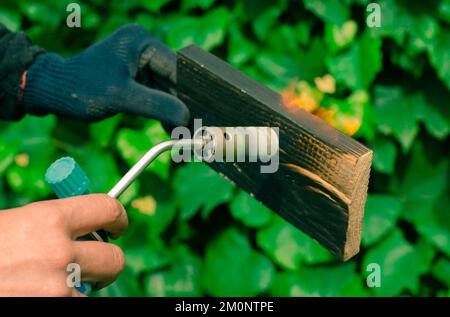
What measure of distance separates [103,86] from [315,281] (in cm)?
104

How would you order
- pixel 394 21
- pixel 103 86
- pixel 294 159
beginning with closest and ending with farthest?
pixel 294 159 → pixel 103 86 → pixel 394 21

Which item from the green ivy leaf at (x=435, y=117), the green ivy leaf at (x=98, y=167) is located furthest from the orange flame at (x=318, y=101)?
the green ivy leaf at (x=98, y=167)

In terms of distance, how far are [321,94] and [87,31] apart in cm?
82

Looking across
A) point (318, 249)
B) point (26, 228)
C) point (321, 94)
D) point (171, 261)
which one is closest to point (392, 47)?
point (321, 94)

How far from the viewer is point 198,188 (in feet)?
7.03

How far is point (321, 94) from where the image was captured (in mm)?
2043

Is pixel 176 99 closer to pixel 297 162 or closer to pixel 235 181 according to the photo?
pixel 235 181

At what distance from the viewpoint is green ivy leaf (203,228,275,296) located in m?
2.16

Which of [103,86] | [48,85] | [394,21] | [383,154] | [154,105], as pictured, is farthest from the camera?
[383,154]

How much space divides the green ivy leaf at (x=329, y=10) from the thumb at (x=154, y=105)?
2.60 ft

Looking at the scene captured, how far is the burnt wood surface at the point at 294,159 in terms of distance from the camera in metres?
1.10

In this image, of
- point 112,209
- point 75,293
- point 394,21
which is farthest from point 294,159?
point 394,21

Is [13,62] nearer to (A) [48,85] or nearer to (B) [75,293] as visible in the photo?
(A) [48,85]

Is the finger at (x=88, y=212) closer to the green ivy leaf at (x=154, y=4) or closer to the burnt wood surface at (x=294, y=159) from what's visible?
the burnt wood surface at (x=294, y=159)
